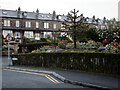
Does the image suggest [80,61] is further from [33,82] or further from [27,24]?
[27,24]

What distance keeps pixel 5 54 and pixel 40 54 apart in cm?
2529

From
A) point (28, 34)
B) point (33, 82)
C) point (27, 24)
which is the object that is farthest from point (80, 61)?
point (27, 24)

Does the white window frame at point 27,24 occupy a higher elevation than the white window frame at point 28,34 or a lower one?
higher

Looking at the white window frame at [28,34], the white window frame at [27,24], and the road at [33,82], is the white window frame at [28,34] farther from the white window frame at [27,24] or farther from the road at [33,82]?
the road at [33,82]

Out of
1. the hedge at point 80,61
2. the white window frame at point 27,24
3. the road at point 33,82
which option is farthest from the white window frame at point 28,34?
the road at point 33,82

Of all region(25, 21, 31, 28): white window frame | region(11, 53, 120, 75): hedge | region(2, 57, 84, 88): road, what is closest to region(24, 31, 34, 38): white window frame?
region(25, 21, 31, 28): white window frame

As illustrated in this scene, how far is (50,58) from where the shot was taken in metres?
15.7

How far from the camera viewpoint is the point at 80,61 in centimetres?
1292

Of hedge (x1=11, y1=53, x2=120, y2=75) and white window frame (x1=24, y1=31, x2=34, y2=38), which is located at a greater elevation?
white window frame (x1=24, y1=31, x2=34, y2=38)

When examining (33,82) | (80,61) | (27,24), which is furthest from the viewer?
(27,24)

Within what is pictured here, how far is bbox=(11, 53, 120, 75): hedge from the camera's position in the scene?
10.7 meters

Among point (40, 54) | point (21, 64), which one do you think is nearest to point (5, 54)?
point (21, 64)

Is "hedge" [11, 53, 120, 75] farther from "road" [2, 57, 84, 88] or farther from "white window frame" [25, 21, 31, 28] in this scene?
"white window frame" [25, 21, 31, 28]

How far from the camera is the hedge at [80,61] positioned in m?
A: 10.7
